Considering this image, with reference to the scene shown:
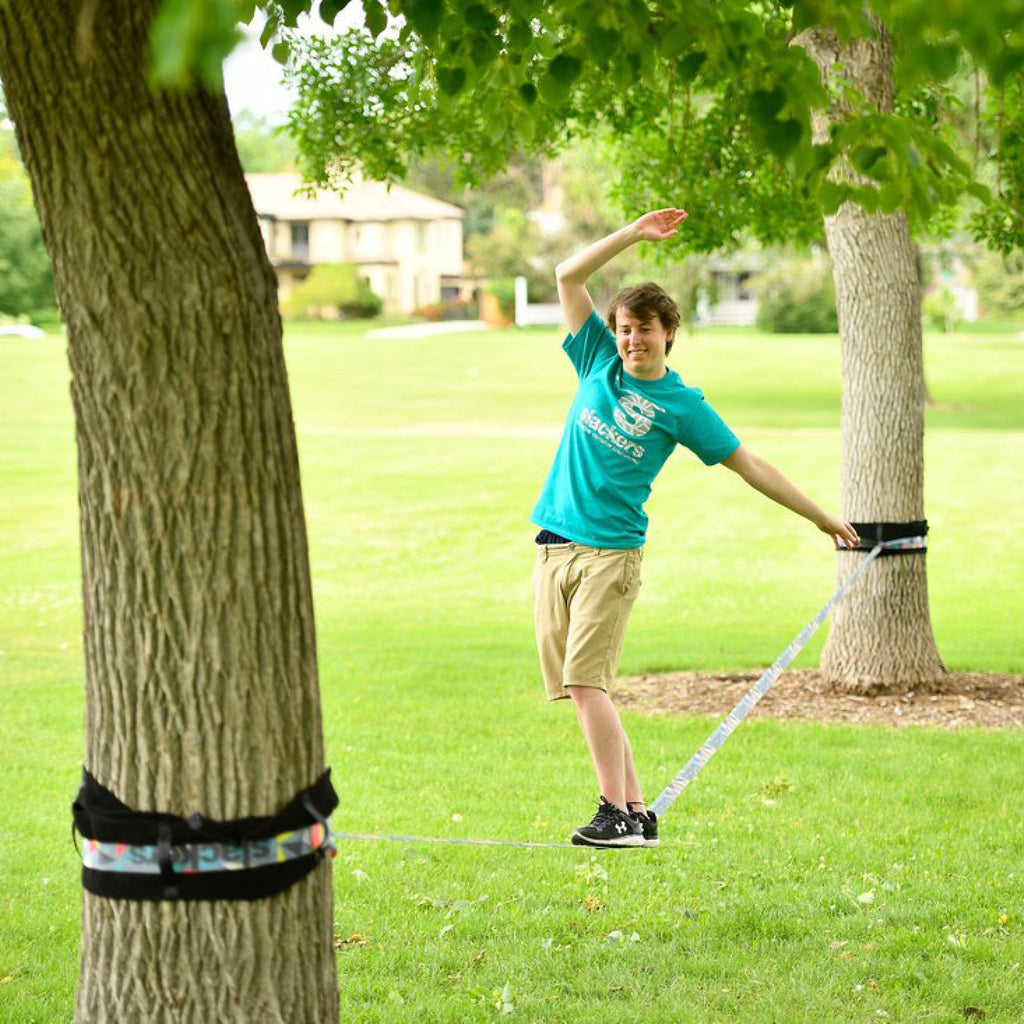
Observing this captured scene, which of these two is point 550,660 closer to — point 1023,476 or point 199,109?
point 199,109

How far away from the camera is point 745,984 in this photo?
4.96 m

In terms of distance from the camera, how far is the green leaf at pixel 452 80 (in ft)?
11.7

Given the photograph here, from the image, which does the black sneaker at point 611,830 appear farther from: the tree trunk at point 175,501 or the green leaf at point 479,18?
the green leaf at point 479,18

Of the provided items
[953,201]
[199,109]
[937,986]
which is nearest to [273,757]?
[199,109]

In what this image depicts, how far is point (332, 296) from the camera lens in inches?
2960

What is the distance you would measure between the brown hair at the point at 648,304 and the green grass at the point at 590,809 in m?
1.99

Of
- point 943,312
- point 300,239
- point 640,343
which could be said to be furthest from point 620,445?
point 300,239

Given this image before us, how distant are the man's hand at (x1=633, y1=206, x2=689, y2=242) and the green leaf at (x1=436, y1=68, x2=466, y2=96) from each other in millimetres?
1249

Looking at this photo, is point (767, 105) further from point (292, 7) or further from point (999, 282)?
point (999, 282)

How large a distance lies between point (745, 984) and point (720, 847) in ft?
5.06

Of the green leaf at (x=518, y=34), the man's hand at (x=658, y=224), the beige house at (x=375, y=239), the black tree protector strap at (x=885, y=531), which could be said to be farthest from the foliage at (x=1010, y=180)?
the beige house at (x=375, y=239)

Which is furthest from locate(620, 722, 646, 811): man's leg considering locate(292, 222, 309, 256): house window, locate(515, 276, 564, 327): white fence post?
locate(292, 222, 309, 256): house window

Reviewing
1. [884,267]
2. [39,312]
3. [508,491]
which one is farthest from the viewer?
[39,312]

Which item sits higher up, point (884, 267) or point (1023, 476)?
point (884, 267)
